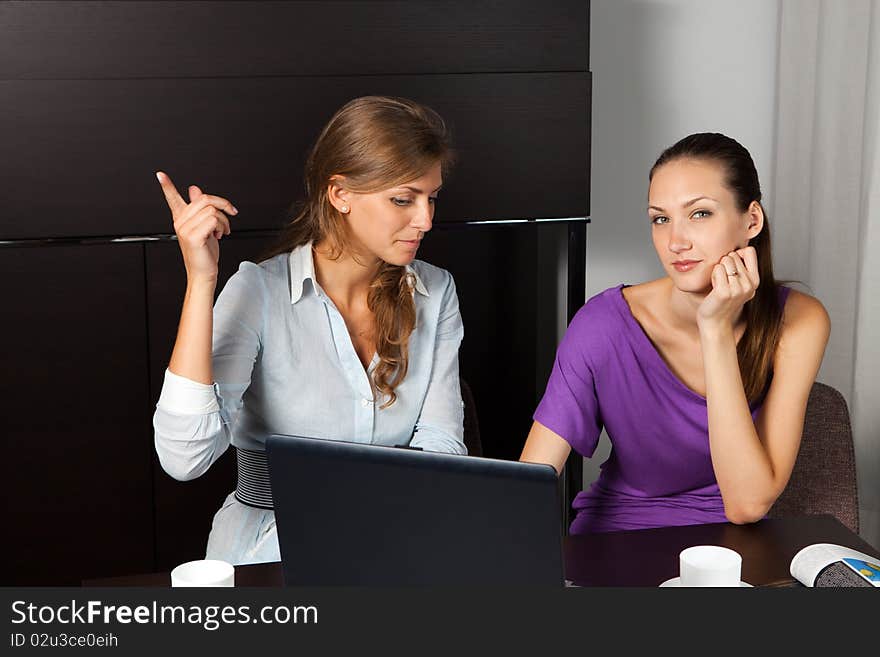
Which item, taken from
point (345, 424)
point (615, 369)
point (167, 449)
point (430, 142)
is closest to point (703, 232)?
point (615, 369)

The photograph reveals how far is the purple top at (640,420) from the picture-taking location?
2027 millimetres

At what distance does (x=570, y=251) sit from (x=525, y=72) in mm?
479

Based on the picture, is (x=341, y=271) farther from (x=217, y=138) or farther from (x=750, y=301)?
(x=750, y=301)

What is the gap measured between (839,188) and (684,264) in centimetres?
119

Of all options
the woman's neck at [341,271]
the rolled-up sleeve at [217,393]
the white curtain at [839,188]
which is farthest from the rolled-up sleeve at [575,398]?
the white curtain at [839,188]

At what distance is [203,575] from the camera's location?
1.24m

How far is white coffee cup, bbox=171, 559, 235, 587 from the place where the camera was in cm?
123

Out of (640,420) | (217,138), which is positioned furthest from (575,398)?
(217,138)

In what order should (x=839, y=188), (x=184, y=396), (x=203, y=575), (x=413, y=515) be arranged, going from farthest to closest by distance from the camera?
(x=839, y=188), (x=184, y=396), (x=203, y=575), (x=413, y=515)

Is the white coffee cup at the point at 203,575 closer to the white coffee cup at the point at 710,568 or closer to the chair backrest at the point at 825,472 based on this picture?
the white coffee cup at the point at 710,568

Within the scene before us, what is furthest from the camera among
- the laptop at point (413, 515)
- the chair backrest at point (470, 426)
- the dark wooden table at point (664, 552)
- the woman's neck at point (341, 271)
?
the chair backrest at point (470, 426)

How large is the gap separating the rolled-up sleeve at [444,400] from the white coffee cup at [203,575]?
0.74m

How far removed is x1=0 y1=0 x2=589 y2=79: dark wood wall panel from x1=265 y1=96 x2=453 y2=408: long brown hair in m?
0.52

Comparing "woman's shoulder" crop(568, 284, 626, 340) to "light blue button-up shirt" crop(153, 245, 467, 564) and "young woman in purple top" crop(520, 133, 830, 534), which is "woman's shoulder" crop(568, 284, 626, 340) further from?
"light blue button-up shirt" crop(153, 245, 467, 564)
